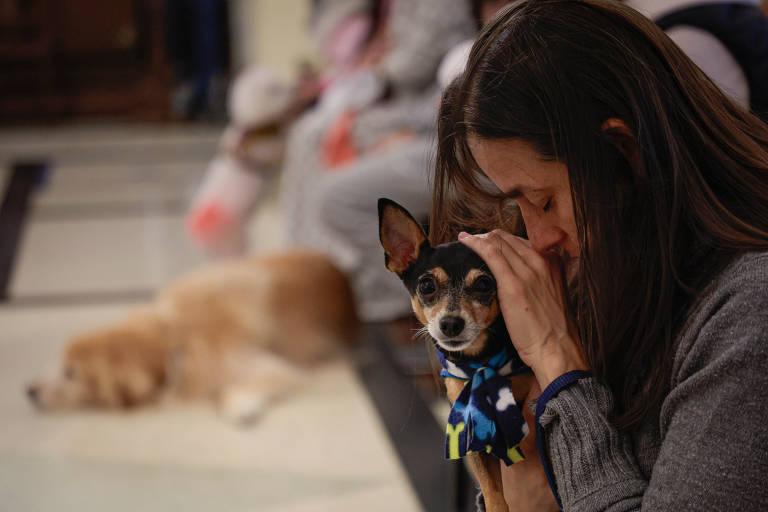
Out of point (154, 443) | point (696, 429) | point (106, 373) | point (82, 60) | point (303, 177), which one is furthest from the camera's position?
point (82, 60)

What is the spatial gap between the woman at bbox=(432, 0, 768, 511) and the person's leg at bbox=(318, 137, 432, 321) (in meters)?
1.21

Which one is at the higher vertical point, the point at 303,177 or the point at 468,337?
the point at 468,337

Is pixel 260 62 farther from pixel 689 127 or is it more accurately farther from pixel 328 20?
pixel 689 127

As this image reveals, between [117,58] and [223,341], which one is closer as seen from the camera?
[223,341]

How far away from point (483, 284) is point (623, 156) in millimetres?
160

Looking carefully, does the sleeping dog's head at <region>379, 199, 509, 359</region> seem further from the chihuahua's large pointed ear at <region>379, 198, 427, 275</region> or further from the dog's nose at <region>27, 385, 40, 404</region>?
the dog's nose at <region>27, 385, 40, 404</region>

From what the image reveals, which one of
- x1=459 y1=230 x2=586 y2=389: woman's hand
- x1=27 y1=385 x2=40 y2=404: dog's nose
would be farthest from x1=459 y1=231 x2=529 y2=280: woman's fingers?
x1=27 y1=385 x2=40 y2=404: dog's nose

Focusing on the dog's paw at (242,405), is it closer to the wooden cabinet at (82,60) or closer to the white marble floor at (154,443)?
the white marble floor at (154,443)

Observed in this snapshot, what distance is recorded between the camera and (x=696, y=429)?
62cm

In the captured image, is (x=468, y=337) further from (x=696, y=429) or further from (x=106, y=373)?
(x=106, y=373)

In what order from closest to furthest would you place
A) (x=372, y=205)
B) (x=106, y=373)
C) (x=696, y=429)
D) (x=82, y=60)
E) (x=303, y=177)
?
1. (x=696, y=429)
2. (x=106, y=373)
3. (x=372, y=205)
4. (x=303, y=177)
5. (x=82, y=60)

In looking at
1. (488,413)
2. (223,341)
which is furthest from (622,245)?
(223,341)

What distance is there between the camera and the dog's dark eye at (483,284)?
0.67 m

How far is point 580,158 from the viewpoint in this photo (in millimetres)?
628
